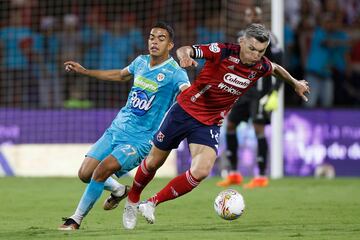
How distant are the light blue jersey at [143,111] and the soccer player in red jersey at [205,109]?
A: 0.32 metres

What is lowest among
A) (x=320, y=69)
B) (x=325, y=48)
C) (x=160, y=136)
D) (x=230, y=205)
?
(x=230, y=205)

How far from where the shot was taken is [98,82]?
19.8 meters

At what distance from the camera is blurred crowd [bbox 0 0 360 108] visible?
1950 cm

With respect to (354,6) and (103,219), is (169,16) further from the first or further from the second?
(103,219)

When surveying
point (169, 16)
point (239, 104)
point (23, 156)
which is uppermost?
point (169, 16)

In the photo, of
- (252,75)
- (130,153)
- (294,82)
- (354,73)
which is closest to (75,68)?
(130,153)

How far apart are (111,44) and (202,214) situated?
9210mm

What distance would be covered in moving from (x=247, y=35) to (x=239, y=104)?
5.94 meters

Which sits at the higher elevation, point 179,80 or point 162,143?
point 179,80

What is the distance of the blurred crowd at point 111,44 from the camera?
1950 centimetres

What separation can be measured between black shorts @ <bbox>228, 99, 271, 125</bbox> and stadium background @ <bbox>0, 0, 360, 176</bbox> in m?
2.38

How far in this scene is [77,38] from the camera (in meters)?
19.9

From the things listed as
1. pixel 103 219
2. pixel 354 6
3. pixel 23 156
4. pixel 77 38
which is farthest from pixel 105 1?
pixel 103 219

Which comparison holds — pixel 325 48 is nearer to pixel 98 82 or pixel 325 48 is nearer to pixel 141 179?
pixel 98 82
